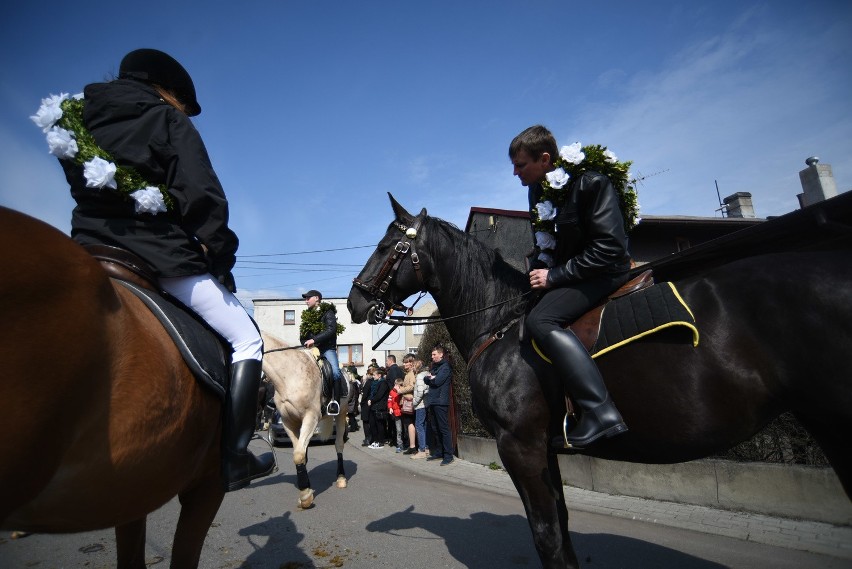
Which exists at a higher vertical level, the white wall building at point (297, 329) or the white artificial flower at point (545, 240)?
the white wall building at point (297, 329)

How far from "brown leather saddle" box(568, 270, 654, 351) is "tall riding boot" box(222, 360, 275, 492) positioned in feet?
6.41

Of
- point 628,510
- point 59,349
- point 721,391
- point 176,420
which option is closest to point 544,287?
point 721,391

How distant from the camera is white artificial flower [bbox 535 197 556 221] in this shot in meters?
3.28

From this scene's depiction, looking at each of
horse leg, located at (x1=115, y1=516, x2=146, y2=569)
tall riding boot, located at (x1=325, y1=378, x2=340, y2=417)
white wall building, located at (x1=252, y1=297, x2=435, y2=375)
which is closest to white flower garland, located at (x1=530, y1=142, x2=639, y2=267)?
horse leg, located at (x1=115, y1=516, x2=146, y2=569)

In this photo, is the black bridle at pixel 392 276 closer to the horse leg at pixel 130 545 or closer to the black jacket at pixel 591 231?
the black jacket at pixel 591 231

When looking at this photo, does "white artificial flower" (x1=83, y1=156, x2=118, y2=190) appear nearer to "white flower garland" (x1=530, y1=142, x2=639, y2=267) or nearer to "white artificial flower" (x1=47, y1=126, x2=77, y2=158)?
"white artificial flower" (x1=47, y1=126, x2=77, y2=158)

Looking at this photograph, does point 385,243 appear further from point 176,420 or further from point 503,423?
point 176,420

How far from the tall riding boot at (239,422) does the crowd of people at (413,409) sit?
8.14 metres

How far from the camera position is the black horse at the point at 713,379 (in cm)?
237

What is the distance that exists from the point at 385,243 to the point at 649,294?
2272 millimetres

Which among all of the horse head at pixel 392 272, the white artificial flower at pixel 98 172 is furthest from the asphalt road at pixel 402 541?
the white artificial flower at pixel 98 172

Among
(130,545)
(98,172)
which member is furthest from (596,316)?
(130,545)

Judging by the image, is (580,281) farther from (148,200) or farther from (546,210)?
(148,200)

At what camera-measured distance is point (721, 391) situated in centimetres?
252
